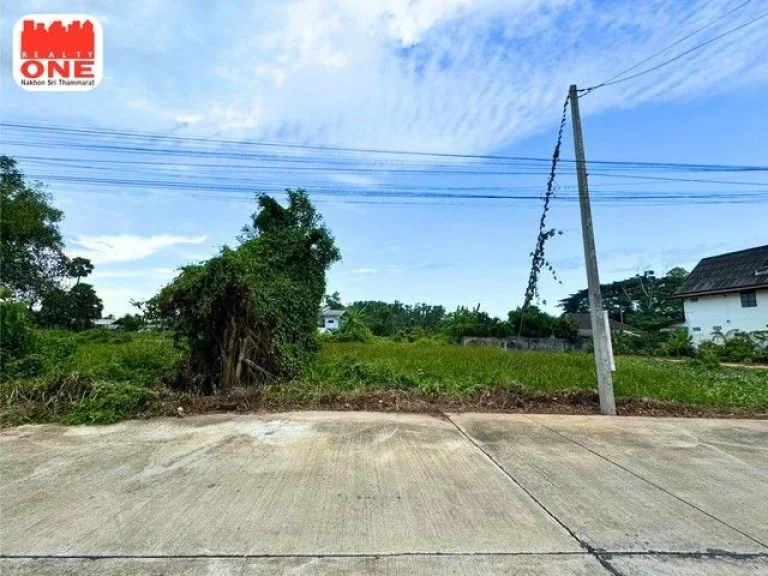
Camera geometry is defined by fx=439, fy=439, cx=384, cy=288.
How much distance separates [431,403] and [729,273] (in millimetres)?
22262

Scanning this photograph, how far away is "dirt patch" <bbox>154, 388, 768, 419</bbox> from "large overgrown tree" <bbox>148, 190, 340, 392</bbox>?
37.5 inches

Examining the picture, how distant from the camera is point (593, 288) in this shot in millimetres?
6426

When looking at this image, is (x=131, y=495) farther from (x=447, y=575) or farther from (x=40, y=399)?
(x=40, y=399)

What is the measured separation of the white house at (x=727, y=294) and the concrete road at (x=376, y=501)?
19.2m

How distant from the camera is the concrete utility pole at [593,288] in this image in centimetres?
614

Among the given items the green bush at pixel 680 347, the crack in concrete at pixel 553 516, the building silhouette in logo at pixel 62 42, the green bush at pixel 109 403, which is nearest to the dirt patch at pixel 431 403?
the green bush at pixel 109 403

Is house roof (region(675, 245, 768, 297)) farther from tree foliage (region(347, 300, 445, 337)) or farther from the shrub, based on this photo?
the shrub

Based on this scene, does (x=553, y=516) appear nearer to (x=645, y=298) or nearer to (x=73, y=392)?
(x=73, y=392)

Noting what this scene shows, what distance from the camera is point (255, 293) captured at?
23.8 feet

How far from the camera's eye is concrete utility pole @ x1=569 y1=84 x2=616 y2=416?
20.2ft

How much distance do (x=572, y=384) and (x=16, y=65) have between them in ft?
28.9

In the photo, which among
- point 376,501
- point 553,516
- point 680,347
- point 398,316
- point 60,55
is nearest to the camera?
point 553,516

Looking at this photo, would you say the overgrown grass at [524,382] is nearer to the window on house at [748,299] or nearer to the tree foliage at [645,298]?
the window on house at [748,299]

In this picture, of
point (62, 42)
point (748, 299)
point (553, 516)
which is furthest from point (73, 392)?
point (748, 299)
